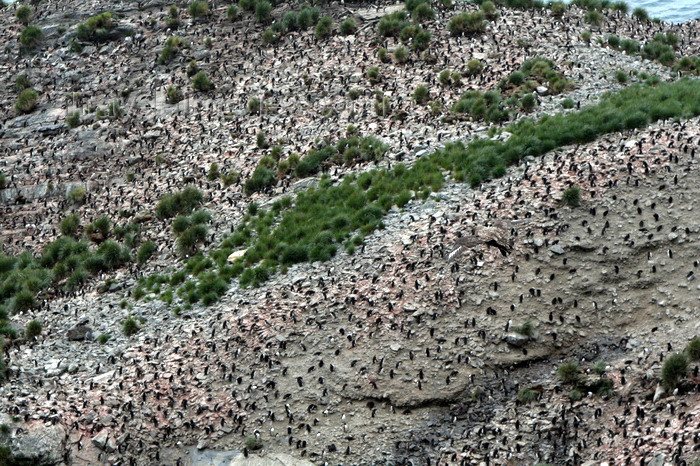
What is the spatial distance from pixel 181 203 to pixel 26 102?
43.2ft

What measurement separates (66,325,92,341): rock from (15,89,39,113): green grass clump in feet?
57.2

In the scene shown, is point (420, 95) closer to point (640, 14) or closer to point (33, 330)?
point (640, 14)

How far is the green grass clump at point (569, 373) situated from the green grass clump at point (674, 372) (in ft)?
7.86

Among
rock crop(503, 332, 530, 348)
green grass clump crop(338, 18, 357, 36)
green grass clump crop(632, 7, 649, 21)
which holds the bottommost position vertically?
rock crop(503, 332, 530, 348)

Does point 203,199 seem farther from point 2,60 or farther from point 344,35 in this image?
point 2,60

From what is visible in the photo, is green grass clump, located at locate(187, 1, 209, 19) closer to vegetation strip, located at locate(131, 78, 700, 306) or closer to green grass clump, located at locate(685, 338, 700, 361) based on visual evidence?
vegetation strip, located at locate(131, 78, 700, 306)

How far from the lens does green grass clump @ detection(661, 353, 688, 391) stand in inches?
968

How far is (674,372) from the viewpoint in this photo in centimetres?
2459

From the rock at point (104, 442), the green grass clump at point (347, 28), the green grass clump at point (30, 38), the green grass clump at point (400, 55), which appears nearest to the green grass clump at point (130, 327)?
the rock at point (104, 442)

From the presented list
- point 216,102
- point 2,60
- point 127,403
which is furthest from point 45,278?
point 2,60

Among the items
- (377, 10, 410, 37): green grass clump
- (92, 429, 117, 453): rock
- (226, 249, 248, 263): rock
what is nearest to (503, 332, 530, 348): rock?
(226, 249, 248, 263): rock

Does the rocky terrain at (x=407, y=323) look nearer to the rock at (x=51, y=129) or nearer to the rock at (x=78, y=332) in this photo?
the rock at (x=78, y=332)

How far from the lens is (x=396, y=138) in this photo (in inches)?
1465

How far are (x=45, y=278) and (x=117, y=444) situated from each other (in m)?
9.69
